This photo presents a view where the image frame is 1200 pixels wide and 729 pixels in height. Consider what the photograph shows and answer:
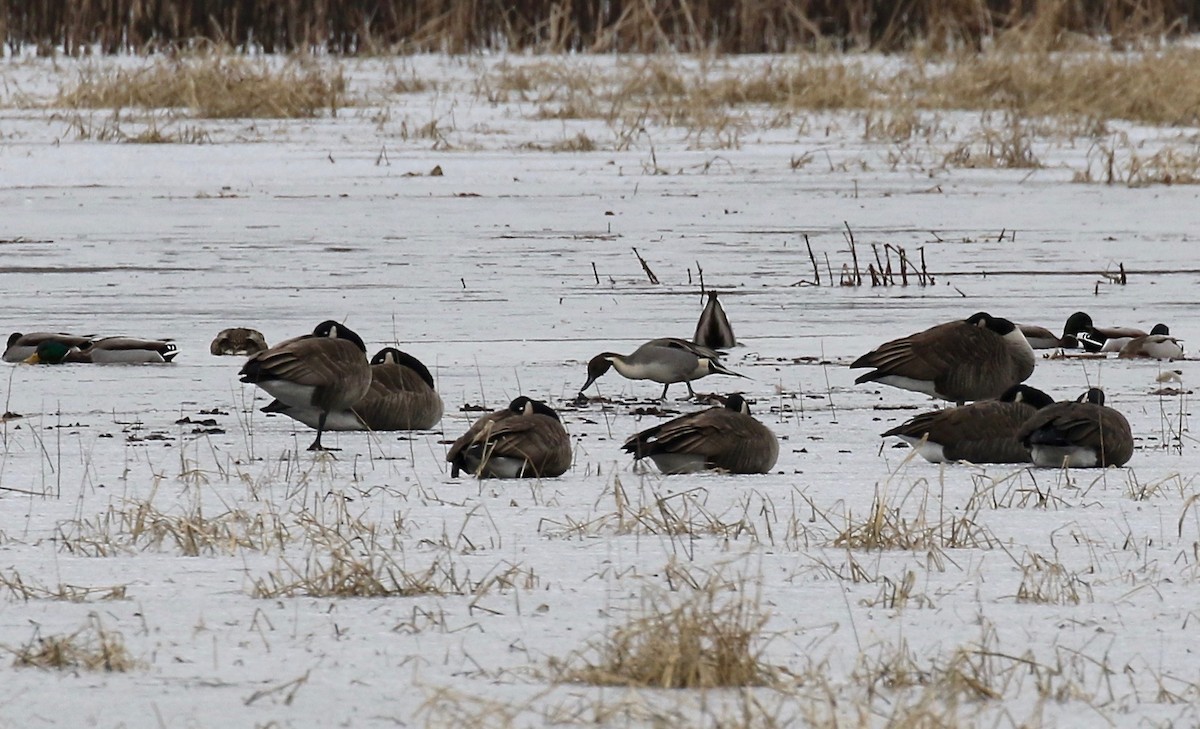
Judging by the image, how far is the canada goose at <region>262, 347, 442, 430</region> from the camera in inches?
281

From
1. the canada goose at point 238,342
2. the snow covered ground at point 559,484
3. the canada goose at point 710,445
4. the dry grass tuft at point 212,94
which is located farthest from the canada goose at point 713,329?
the dry grass tuft at point 212,94

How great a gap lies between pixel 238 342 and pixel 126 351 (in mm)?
512

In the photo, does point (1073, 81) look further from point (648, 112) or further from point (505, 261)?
point (505, 261)

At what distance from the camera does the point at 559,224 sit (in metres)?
14.2

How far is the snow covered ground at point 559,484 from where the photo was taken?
3.76 metres

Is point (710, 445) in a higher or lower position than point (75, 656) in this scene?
lower

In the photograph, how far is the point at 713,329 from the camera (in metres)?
9.09

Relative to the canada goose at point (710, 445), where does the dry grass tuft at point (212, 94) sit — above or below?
below

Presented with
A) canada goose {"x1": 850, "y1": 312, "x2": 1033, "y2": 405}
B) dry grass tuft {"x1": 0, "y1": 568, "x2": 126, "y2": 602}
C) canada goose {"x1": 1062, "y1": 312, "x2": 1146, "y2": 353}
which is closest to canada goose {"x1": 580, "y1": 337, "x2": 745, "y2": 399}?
canada goose {"x1": 850, "y1": 312, "x2": 1033, "y2": 405}

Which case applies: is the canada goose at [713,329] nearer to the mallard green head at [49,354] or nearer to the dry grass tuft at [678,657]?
the mallard green head at [49,354]

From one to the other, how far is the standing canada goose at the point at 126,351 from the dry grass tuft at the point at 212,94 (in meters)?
11.7

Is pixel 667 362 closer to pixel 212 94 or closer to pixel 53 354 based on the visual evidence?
pixel 53 354

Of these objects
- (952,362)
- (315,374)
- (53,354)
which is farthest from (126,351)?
(952,362)

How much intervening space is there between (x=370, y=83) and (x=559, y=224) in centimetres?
1042
